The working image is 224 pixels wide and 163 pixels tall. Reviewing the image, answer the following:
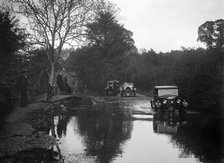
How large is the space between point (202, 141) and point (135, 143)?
2.17 meters

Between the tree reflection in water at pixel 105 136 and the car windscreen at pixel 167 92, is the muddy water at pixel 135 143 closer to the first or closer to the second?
the tree reflection in water at pixel 105 136

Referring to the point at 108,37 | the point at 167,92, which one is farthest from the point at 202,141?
the point at 108,37

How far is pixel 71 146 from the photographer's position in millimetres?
10367

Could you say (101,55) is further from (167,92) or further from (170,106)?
(170,106)

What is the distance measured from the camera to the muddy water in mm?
8844

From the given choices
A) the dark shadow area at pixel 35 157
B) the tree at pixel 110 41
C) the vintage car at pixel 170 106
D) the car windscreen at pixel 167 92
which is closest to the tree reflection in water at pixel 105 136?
the dark shadow area at pixel 35 157

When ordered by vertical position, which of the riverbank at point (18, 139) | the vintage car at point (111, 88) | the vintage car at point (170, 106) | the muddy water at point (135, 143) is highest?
the vintage car at point (111, 88)

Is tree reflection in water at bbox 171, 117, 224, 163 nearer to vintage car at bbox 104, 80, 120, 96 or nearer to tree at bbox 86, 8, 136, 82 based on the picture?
vintage car at bbox 104, 80, 120, 96

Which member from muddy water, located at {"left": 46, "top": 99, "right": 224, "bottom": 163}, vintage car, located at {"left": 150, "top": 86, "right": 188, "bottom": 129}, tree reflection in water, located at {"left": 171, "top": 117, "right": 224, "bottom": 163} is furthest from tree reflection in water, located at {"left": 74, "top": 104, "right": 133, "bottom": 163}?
vintage car, located at {"left": 150, "top": 86, "right": 188, "bottom": 129}

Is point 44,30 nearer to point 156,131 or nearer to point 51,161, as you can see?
point 156,131

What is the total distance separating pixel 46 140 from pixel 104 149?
214cm

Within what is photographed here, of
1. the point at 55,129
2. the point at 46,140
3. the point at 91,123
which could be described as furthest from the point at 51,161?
the point at 91,123

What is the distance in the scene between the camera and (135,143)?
1098cm

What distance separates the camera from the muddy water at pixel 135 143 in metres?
8.84
